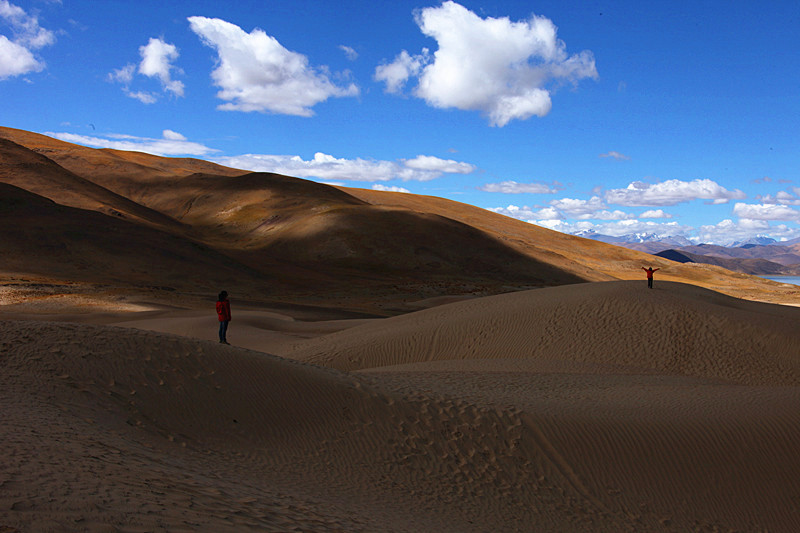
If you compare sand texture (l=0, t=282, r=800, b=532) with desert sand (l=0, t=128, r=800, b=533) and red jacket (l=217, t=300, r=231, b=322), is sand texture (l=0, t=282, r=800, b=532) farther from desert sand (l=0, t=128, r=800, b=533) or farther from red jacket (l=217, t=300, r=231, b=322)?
red jacket (l=217, t=300, r=231, b=322)

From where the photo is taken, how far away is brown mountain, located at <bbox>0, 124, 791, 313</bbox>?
35.5m

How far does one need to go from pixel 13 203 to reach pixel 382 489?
3996 cm

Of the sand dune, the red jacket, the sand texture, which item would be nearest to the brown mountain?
the sand dune

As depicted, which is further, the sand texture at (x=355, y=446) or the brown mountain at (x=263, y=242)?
the brown mountain at (x=263, y=242)

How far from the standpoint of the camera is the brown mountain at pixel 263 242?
3553 centimetres

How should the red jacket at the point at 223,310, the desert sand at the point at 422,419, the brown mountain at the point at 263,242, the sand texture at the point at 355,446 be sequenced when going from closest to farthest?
the sand texture at the point at 355,446
the desert sand at the point at 422,419
the red jacket at the point at 223,310
the brown mountain at the point at 263,242

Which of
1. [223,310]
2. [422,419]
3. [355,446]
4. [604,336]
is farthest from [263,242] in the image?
[355,446]

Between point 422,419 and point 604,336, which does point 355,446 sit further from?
point 604,336

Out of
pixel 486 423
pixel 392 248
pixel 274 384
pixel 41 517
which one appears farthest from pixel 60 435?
pixel 392 248

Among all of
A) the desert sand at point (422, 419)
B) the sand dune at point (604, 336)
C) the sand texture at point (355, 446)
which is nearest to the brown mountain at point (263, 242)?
the desert sand at point (422, 419)

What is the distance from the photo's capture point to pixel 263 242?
60188 millimetres

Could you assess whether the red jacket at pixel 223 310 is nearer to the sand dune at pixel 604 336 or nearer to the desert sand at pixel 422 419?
the sand dune at pixel 604 336

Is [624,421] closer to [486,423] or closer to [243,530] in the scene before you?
[486,423]

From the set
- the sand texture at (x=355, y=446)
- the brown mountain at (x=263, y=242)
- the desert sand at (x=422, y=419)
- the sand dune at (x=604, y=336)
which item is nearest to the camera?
the sand texture at (x=355, y=446)
